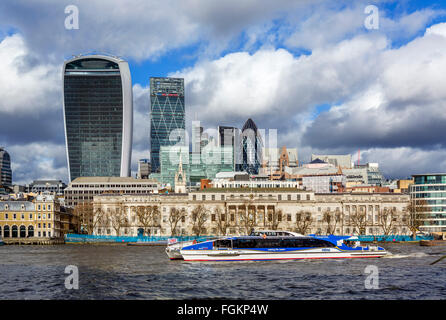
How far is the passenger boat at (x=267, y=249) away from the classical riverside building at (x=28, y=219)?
10528cm

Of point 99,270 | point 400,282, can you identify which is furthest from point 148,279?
point 400,282

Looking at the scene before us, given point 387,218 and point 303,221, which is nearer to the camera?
point 303,221

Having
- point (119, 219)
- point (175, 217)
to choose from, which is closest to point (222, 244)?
point (119, 219)

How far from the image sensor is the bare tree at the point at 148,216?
17475cm

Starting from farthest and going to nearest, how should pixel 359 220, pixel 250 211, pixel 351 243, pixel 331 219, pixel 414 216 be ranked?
pixel 331 219 → pixel 414 216 → pixel 250 211 → pixel 359 220 → pixel 351 243

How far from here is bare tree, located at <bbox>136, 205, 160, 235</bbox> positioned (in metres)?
175

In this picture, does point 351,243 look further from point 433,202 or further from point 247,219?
point 433,202

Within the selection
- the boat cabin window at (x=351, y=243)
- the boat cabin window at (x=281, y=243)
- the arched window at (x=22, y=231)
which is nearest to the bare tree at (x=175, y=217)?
the arched window at (x=22, y=231)

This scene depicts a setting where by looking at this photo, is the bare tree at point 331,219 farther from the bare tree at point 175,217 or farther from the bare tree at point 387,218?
the bare tree at point 175,217

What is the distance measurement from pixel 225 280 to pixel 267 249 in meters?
27.4

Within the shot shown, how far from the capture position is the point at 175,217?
178 metres

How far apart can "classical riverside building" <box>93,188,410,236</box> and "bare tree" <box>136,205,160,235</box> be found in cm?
33
